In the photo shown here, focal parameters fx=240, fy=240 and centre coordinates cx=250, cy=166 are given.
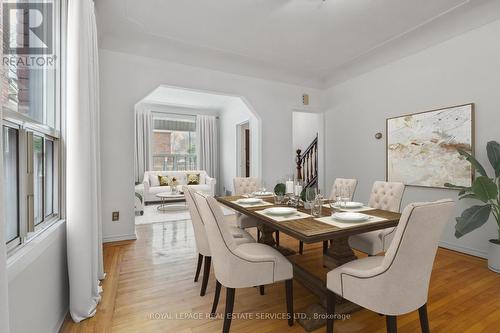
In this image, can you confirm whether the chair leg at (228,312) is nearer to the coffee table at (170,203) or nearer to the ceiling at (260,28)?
the ceiling at (260,28)

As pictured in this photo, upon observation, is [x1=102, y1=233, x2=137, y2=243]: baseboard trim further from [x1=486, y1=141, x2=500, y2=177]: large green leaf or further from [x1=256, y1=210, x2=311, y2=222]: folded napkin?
[x1=486, y1=141, x2=500, y2=177]: large green leaf

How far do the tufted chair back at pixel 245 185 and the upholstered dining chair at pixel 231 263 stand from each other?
1792mm

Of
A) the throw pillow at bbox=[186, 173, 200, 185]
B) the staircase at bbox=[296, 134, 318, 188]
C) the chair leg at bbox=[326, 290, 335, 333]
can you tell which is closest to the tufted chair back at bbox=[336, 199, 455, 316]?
the chair leg at bbox=[326, 290, 335, 333]

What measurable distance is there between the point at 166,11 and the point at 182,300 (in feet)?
9.93

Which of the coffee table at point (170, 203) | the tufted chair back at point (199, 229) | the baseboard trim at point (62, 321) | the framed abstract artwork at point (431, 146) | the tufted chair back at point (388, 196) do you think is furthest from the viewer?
the coffee table at point (170, 203)

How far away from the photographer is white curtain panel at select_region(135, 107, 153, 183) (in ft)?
22.7

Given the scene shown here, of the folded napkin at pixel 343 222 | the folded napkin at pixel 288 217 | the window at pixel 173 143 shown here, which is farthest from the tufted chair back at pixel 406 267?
the window at pixel 173 143

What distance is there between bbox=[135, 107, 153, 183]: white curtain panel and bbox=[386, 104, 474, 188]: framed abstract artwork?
20.1 ft

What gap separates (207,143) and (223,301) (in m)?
6.21

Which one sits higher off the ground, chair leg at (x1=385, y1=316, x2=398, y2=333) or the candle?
the candle

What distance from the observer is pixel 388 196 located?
2.49 m

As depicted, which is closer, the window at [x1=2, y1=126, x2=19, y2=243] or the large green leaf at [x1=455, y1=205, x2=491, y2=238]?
the window at [x1=2, y1=126, x2=19, y2=243]

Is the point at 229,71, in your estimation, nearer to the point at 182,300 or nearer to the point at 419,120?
the point at 419,120

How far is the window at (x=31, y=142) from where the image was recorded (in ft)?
3.83
